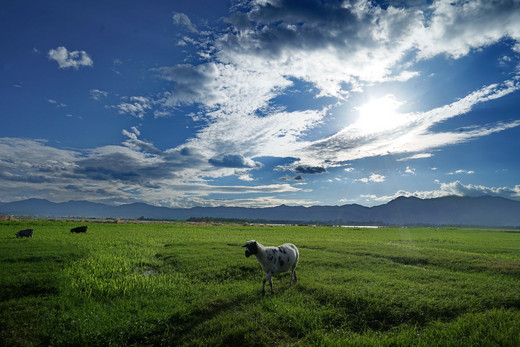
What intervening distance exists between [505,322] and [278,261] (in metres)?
8.33

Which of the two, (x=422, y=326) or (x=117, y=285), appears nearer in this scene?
(x=422, y=326)

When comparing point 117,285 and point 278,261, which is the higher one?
point 278,261

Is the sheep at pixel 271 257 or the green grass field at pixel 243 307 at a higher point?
the sheep at pixel 271 257

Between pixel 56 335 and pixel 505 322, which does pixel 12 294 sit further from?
pixel 505 322

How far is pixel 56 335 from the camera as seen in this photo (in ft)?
28.1

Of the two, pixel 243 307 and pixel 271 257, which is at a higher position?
pixel 271 257

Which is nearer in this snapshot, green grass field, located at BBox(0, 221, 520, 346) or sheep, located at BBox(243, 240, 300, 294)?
green grass field, located at BBox(0, 221, 520, 346)

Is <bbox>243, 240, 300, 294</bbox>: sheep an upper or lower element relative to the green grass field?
upper

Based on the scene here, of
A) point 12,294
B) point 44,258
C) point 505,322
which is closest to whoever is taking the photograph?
point 505,322

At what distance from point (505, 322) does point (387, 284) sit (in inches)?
180

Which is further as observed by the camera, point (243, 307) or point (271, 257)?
point (271, 257)

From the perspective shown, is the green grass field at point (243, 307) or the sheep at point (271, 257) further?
the sheep at point (271, 257)

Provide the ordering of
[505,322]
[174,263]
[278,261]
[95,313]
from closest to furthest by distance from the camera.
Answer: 1. [505,322]
2. [95,313]
3. [278,261]
4. [174,263]

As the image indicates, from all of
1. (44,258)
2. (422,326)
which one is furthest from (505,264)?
(44,258)
